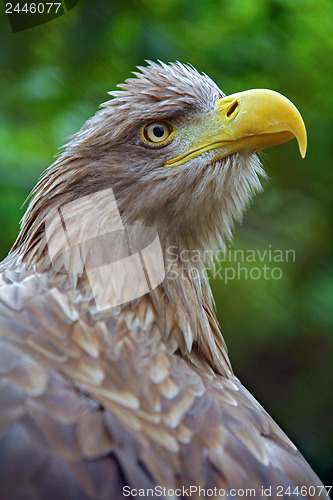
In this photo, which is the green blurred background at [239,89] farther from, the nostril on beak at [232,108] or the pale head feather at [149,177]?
the nostril on beak at [232,108]

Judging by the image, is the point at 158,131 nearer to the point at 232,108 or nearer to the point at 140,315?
the point at 232,108

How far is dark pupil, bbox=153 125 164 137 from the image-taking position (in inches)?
63.1

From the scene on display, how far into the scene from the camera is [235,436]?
55.1 inches

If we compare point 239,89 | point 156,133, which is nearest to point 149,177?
point 156,133

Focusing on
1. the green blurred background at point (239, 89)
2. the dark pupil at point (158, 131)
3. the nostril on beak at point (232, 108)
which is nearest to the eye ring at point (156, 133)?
the dark pupil at point (158, 131)

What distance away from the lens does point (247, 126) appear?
1536 millimetres

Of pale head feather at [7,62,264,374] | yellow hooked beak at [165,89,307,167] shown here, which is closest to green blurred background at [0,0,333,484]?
pale head feather at [7,62,264,374]

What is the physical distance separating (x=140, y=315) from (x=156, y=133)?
46 cm

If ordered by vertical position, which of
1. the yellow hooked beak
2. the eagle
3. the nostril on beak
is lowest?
the eagle

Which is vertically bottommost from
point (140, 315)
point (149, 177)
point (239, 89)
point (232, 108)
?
point (140, 315)

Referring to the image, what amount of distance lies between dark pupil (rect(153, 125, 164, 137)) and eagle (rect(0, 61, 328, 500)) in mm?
10

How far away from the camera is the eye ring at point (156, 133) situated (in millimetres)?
1597

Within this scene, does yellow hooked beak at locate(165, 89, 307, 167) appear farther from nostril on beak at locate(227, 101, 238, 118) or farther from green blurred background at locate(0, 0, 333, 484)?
green blurred background at locate(0, 0, 333, 484)

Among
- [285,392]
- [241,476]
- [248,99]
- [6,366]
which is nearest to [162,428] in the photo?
[241,476]
